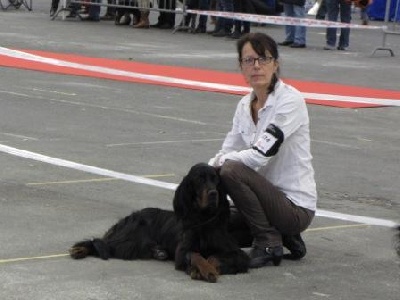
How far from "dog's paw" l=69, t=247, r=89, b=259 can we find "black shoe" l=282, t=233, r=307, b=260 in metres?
1.18

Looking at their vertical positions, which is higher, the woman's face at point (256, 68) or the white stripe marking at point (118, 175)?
the woman's face at point (256, 68)

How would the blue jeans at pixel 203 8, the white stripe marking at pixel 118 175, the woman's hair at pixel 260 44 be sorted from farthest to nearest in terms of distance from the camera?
the blue jeans at pixel 203 8 → the white stripe marking at pixel 118 175 → the woman's hair at pixel 260 44

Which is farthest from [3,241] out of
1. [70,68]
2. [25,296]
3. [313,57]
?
[313,57]

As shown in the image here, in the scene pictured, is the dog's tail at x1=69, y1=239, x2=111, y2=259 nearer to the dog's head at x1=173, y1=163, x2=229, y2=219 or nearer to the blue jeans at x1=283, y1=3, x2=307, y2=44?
the dog's head at x1=173, y1=163, x2=229, y2=219

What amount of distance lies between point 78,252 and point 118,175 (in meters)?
2.78

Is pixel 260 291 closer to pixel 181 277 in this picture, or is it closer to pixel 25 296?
pixel 181 277

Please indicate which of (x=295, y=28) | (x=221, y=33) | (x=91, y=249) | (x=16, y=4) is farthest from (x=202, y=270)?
(x=16, y=4)

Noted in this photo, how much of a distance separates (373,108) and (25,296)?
367 inches

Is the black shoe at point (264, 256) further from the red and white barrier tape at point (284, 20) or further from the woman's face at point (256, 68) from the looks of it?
the red and white barrier tape at point (284, 20)

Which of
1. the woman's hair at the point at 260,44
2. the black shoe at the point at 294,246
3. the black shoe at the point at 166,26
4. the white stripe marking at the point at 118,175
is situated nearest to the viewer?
the woman's hair at the point at 260,44

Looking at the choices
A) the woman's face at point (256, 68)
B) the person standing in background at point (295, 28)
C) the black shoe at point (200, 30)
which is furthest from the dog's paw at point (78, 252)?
the black shoe at point (200, 30)

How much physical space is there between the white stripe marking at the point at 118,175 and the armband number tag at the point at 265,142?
1.73 m

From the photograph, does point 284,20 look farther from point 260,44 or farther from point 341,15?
point 260,44

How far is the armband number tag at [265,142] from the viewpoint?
21.0 feet
